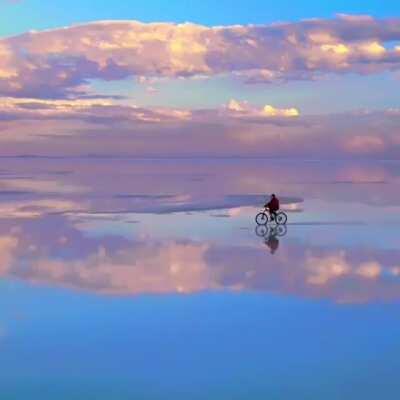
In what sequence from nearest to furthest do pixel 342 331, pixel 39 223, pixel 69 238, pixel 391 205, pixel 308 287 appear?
pixel 342 331 < pixel 308 287 < pixel 69 238 < pixel 39 223 < pixel 391 205

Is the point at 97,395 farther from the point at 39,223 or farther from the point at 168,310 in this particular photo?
the point at 39,223

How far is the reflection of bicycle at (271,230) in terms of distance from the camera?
21.1 metres

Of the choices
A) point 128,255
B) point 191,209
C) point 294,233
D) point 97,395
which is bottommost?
point 97,395

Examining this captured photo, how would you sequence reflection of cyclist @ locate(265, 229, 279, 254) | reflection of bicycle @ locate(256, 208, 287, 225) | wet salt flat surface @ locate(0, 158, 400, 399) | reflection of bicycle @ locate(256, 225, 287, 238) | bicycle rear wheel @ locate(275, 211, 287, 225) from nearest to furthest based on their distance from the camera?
1. wet salt flat surface @ locate(0, 158, 400, 399)
2. reflection of cyclist @ locate(265, 229, 279, 254)
3. reflection of bicycle @ locate(256, 225, 287, 238)
4. reflection of bicycle @ locate(256, 208, 287, 225)
5. bicycle rear wheel @ locate(275, 211, 287, 225)

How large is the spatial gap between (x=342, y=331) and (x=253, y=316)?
1574 mm

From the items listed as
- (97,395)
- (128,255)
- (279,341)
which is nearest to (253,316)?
(279,341)

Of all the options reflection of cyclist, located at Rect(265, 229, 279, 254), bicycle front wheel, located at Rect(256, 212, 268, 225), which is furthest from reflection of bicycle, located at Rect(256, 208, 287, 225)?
reflection of cyclist, located at Rect(265, 229, 279, 254)

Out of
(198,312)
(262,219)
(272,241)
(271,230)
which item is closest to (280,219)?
(262,219)

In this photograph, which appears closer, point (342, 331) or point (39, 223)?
point (342, 331)

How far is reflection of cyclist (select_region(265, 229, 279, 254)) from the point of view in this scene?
18.0 meters

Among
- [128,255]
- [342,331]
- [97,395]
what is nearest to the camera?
[97,395]

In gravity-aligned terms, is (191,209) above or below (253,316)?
above

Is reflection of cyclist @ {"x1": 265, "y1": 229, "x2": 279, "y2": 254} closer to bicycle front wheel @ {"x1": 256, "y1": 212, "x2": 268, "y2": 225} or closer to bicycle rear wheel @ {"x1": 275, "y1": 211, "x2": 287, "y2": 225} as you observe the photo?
bicycle front wheel @ {"x1": 256, "y1": 212, "x2": 268, "y2": 225}

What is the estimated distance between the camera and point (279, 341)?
946cm
